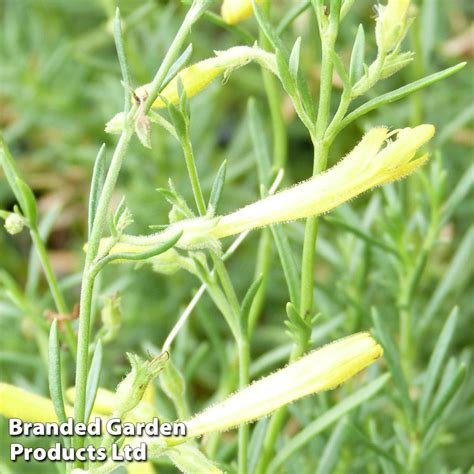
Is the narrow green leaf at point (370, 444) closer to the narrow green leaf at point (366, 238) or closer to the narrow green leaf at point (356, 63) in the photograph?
the narrow green leaf at point (366, 238)

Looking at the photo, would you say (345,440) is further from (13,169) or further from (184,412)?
(13,169)

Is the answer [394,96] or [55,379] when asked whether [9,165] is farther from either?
[394,96]

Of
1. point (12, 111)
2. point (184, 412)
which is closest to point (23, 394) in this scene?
point (184, 412)

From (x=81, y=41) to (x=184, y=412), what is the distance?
5.25 feet

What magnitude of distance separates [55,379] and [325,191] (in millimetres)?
316

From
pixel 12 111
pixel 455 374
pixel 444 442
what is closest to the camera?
pixel 455 374

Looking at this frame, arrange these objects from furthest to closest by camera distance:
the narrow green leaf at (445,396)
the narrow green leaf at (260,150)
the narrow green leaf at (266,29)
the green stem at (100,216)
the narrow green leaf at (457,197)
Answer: the narrow green leaf at (457,197)
the narrow green leaf at (260,150)
the narrow green leaf at (445,396)
the narrow green leaf at (266,29)
the green stem at (100,216)

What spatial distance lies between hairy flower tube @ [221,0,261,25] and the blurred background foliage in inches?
17.1

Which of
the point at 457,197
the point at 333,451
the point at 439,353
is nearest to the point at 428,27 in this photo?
the point at 457,197

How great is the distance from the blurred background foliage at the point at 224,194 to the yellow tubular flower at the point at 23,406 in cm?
42

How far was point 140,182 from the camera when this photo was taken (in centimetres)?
196

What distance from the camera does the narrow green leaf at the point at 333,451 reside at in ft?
3.74

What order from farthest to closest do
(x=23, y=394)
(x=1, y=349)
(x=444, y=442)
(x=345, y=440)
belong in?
(x=1, y=349) < (x=444, y=442) < (x=345, y=440) < (x=23, y=394)

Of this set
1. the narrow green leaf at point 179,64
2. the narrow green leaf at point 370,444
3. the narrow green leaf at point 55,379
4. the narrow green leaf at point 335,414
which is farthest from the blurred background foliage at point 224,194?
the narrow green leaf at point 179,64
